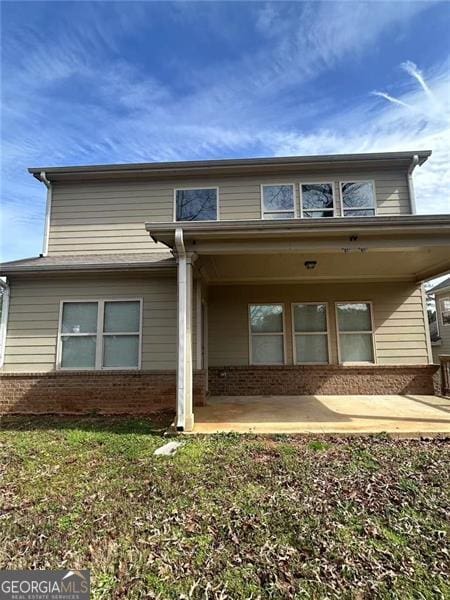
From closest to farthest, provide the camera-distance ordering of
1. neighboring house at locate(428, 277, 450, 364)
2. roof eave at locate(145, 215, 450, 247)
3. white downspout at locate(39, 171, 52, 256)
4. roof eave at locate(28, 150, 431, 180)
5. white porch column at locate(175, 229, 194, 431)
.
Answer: roof eave at locate(145, 215, 450, 247) < white porch column at locate(175, 229, 194, 431) < roof eave at locate(28, 150, 431, 180) < white downspout at locate(39, 171, 52, 256) < neighboring house at locate(428, 277, 450, 364)

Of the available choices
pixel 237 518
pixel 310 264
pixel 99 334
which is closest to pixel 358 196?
pixel 310 264

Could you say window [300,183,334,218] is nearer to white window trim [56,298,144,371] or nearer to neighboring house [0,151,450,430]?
neighboring house [0,151,450,430]

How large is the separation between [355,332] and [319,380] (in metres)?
1.59

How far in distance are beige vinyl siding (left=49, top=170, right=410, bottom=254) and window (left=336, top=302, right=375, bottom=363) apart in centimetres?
257

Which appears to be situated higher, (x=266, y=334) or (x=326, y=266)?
(x=326, y=266)

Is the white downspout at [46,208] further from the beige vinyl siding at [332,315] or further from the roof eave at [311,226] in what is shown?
the roof eave at [311,226]

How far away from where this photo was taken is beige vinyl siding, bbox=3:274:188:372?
23.5 feet

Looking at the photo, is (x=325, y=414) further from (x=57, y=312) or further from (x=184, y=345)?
(x=57, y=312)

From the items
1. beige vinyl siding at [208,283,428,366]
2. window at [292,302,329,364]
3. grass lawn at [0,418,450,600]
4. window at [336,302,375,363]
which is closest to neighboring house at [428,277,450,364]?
beige vinyl siding at [208,283,428,366]

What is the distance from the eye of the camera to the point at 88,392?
7000 mm

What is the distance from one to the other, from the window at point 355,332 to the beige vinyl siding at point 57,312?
4467mm

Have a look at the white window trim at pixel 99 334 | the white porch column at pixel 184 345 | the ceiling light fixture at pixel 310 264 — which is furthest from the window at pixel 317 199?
the white window trim at pixel 99 334

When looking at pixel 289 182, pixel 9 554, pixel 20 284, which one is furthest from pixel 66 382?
pixel 289 182

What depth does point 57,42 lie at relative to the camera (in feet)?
22.8
